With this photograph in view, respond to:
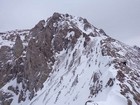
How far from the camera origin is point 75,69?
490ft

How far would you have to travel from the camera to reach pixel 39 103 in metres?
158

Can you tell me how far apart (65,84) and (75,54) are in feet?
59.2

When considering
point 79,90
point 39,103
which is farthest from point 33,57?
point 79,90

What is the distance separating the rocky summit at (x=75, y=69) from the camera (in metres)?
101

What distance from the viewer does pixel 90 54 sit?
147250mm

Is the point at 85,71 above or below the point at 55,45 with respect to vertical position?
below

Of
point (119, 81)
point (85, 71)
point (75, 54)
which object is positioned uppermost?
point (75, 54)

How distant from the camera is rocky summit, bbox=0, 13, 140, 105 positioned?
101m

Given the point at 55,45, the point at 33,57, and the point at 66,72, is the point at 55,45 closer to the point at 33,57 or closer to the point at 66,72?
the point at 33,57

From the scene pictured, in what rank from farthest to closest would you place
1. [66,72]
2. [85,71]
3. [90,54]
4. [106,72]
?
[66,72], [90,54], [85,71], [106,72]

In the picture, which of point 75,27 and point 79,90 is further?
point 75,27

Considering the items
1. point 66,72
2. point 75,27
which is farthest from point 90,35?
point 66,72

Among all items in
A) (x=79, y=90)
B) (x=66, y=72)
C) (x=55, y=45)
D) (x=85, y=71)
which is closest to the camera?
(x=79, y=90)

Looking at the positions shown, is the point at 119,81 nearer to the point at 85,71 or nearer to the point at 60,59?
the point at 85,71
